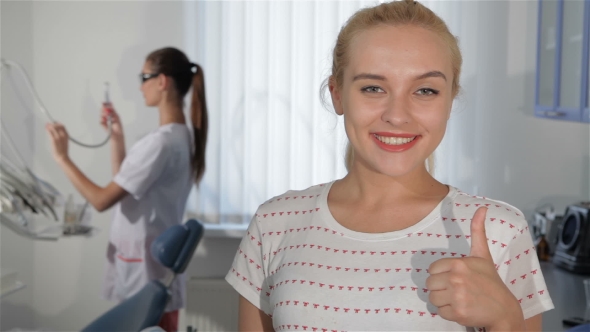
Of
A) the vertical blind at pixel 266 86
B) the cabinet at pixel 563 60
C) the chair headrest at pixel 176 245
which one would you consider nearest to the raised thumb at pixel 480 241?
the chair headrest at pixel 176 245

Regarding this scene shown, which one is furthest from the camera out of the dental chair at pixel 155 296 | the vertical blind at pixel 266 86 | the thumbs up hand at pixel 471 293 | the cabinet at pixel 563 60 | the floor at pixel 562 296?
the vertical blind at pixel 266 86

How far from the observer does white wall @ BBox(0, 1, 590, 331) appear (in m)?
3.34

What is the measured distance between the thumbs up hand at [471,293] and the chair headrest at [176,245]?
1.48 m

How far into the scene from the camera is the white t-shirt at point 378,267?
885 millimetres

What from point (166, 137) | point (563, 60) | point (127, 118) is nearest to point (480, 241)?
point (166, 137)

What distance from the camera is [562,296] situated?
7.20ft

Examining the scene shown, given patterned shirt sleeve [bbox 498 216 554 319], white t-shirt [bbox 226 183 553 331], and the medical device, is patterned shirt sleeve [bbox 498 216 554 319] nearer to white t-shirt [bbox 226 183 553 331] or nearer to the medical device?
white t-shirt [bbox 226 183 553 331]

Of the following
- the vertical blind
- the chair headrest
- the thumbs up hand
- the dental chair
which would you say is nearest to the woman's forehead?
the thumbs up hand

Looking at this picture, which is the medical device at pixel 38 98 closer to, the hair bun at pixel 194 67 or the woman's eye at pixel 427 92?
the hair bun at pixel 194 67

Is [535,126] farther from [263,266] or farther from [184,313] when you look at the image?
[263,266]

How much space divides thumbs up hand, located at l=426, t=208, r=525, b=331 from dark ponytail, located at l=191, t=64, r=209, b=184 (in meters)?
2.09

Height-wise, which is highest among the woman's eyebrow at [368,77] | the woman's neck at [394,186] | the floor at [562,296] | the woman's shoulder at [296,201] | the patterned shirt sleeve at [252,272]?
the woman's eyebrow at [368,77]

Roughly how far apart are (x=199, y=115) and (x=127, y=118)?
23.0 inches

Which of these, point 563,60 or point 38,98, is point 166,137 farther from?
point 563,60
